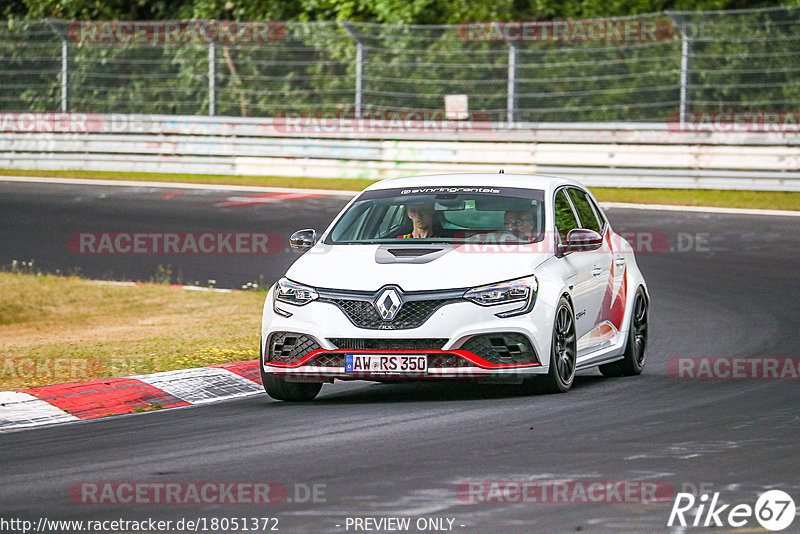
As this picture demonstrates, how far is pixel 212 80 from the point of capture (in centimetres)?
2880

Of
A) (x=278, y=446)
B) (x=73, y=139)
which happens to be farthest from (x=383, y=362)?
(x=73, y=139)

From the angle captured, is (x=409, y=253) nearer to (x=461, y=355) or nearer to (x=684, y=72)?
(x=461, y=355)

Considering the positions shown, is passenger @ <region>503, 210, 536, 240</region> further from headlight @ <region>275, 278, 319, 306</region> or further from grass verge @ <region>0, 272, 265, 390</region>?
grass verge @ <region>0, 272, 265, 390</region>

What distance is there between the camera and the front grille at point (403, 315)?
30.3ft

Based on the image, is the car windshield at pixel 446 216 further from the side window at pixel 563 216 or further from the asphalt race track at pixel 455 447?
the asphalt race track at pixel 455 447

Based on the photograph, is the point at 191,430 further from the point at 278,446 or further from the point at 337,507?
the point at 337,507

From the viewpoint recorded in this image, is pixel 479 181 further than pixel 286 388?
Yes

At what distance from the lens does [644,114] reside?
87.7 ft

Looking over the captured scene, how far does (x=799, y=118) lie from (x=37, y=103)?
15.1m

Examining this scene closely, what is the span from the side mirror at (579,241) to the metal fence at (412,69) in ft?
50.9

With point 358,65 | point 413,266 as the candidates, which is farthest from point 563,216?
point 358,65

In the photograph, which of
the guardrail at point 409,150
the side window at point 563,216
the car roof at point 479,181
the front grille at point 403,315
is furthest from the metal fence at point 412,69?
the front grille at point 403,315

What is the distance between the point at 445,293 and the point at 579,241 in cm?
131

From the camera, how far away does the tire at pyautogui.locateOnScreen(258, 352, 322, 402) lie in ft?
32.1
